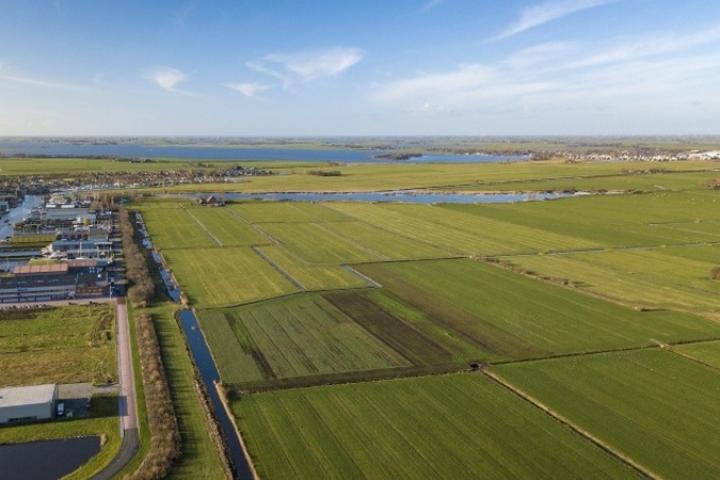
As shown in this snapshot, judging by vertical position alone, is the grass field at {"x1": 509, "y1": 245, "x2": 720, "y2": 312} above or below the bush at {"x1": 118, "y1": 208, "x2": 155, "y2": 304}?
below

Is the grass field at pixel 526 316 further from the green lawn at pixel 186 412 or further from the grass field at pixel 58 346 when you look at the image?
the grass field at pixel 58 346

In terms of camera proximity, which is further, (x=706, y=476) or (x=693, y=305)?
(x=693, y=305)

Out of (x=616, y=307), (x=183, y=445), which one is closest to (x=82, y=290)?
(x=183, y=445)

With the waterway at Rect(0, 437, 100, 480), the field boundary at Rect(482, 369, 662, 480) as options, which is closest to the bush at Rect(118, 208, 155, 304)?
the waterway at Rect(0, 437, 100, 480)

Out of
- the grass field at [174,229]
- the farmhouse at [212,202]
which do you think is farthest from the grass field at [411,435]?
the farmhouse at [212,202]

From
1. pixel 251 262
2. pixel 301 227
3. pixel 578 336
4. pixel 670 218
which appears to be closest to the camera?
pixel 578 336

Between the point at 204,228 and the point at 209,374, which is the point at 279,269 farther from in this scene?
the point at 204,228

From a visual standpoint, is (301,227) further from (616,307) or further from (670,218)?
(670,218)

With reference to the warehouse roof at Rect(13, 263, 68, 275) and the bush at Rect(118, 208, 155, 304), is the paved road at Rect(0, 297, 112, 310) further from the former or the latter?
the warehouse roof at Rect(13, 263, 68, 275)
